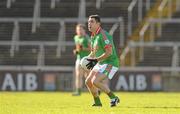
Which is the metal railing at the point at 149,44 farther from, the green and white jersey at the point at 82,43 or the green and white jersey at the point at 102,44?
the green and white jersey at the point at 102,44

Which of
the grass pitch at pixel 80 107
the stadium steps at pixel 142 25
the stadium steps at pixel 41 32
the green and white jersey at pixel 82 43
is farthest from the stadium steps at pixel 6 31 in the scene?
the grass pitch at pixel 80 107

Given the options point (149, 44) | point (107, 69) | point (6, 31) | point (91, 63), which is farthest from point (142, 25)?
point (107, 69)

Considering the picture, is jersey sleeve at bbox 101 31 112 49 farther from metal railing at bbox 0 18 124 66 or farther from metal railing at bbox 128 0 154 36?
metal railing at bbox 128 0 154 36

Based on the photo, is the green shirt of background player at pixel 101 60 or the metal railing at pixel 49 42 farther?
the metal railing at pixel 49 42

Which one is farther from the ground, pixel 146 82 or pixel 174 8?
pixel 174 8

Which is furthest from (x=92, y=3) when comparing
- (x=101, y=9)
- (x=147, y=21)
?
(x=147, y=21)

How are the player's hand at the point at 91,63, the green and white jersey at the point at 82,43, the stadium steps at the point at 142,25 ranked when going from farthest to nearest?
the stadium steps at the point at 142,25 → the green and white jersey at the point at 82,43 → the player's hand at the point at 91,63

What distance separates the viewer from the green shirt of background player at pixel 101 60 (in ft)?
45.9

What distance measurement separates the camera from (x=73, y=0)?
109 ft

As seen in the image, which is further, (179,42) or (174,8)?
(174,8)

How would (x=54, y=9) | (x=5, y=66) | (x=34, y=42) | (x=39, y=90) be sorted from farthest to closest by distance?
(x=54, y=9)
(x=34, y=42)
(x=5, y=66)
(x=39, y=90)

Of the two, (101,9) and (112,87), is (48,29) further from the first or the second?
(112,87)

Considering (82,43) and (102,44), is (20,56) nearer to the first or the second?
(82,43)

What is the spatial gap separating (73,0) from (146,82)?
802cm
